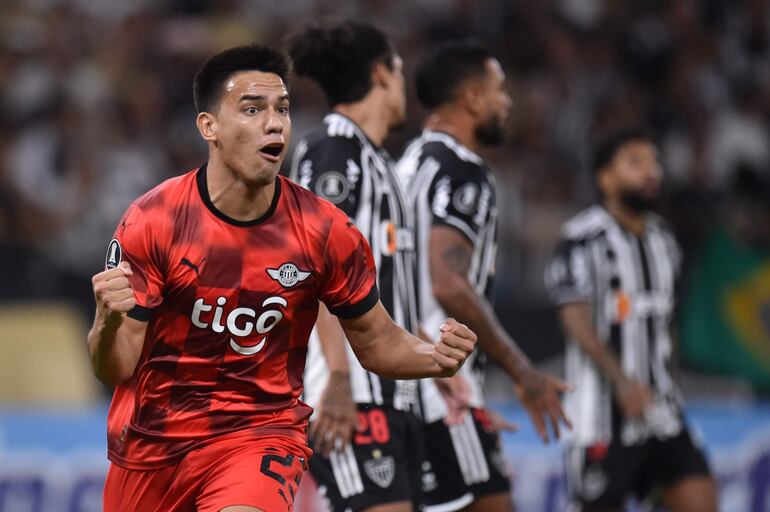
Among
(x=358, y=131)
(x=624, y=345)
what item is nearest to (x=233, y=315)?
(x=358, y=131)

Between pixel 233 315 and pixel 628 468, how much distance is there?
4072mm

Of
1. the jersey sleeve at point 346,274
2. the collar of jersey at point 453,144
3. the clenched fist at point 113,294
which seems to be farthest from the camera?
the collar of jersey at point 453,144

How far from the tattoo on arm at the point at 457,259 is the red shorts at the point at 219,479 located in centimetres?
153

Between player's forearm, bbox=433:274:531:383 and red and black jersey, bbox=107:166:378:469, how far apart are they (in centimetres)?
120

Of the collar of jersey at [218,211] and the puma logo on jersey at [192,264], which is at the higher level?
the collar of jersey at [218,211]

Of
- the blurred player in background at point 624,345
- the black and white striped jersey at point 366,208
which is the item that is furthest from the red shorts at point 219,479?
the blurred player in background at point 624,345

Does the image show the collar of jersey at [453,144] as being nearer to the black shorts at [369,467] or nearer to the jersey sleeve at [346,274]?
the black shorts at [369,467]

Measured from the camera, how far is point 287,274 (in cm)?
443

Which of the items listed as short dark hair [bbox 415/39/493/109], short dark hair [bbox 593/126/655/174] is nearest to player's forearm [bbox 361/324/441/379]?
short dark hair [bbox 415/39/493/109]

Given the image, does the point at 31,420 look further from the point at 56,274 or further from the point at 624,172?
the point at 624,172

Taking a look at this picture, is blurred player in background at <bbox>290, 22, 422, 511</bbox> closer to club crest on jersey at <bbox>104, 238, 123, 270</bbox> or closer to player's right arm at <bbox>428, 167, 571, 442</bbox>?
player's right arm at <bbox>428, 167, 571, 442</bbox>

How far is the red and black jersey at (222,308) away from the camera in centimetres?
434

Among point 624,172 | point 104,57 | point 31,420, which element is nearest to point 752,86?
point 624,172

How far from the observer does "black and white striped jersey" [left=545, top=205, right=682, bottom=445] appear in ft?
26.0
